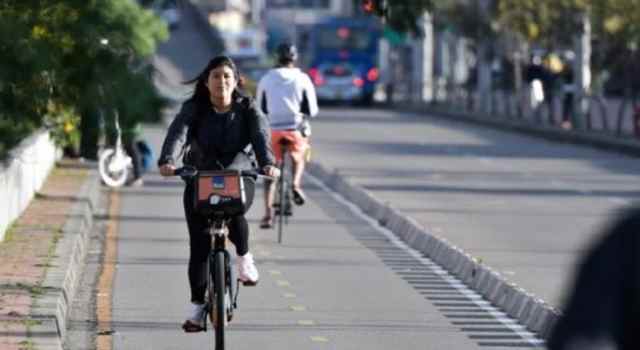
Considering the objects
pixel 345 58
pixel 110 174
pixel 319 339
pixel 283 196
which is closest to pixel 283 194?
pixel 283 196

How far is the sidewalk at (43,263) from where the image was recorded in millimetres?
10891

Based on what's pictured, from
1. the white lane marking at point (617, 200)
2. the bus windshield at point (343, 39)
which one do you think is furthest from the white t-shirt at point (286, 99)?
the bus windshield at point (343, 39)

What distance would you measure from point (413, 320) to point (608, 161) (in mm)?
22148

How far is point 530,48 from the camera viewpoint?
202ft

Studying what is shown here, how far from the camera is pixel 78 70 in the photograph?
301 inches

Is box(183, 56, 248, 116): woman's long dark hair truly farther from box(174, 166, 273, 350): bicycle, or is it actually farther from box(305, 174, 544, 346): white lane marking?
box(305, 174, 544, 346): white lane marking

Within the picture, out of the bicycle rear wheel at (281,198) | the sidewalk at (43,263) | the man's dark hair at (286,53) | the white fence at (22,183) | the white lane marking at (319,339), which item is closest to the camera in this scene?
the sidewalk at (43,263)

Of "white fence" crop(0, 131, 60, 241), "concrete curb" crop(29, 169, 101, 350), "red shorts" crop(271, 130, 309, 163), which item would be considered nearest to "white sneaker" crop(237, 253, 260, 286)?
"concrete curb" crop(29, 169, 101, 350)

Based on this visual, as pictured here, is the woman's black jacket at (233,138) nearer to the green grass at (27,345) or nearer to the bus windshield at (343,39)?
the green grass at (27,345)

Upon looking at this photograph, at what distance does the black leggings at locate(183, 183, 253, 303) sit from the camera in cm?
1058

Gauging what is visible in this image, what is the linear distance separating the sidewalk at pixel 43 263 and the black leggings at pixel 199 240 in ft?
2.78

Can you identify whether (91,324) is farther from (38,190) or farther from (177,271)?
(38,190)

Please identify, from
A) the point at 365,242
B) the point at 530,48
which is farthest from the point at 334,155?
the point at 530,48

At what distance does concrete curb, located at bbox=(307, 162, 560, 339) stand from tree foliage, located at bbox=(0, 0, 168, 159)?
367 centimetres
